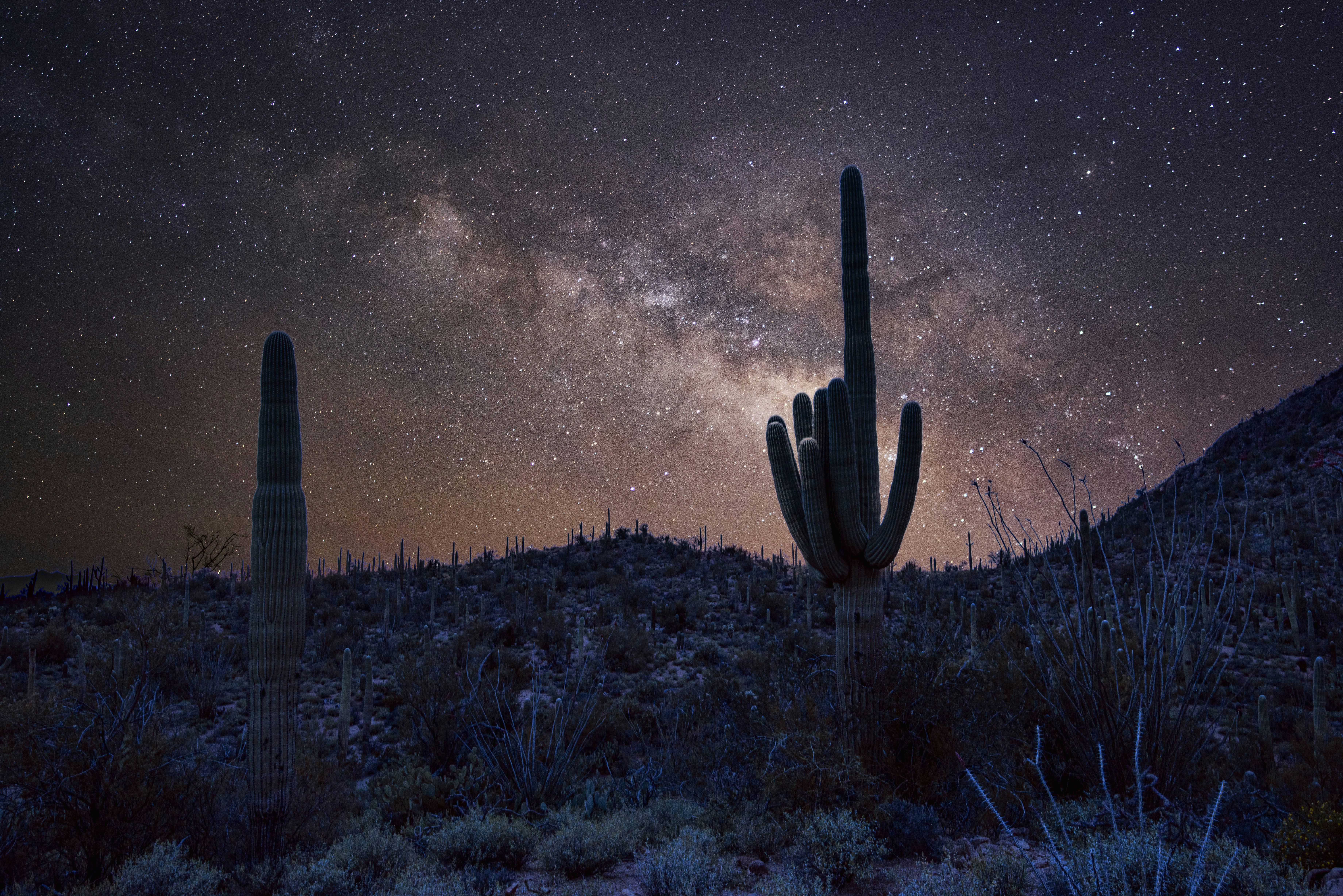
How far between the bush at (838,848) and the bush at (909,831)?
0.27 metres

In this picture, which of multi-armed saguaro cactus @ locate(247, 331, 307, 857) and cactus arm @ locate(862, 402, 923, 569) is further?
cactus arm @ locate(862, 402, 923, 569)

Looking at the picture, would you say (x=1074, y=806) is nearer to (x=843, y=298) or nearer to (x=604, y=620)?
(x=843, y=298)

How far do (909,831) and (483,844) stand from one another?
12.7ft

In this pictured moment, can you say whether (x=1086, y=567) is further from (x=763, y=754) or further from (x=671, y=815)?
(x=671, y=815)

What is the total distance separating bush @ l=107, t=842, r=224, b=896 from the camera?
18.5 ft

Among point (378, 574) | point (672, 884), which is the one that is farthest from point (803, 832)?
point (378, 574)

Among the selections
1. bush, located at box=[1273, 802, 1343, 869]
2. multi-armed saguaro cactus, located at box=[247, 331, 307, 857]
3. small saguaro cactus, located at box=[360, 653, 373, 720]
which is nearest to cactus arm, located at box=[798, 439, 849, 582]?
bush, located at box=[1273, 802, 1343, 869]

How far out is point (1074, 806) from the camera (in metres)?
6.14

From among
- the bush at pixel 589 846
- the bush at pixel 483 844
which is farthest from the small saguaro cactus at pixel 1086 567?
the bush at pixel 483 844

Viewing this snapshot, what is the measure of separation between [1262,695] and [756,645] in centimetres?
1213

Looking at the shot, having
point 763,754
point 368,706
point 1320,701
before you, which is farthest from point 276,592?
point 1320,701

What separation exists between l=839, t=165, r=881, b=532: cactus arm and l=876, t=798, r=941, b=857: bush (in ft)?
12.3

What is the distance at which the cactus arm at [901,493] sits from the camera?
908 centimetres

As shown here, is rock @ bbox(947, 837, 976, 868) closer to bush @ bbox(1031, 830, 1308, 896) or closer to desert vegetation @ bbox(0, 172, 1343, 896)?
desert vegetation @ bbox(0, 172, 1343, 896)
